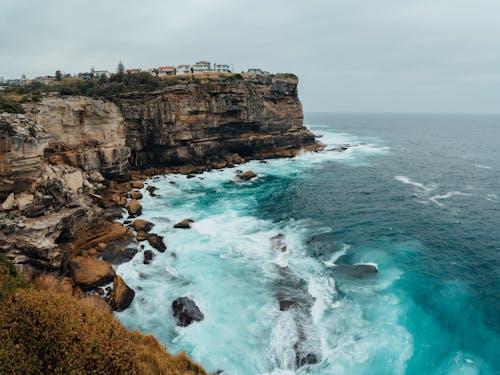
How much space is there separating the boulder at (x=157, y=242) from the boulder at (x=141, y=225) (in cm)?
275

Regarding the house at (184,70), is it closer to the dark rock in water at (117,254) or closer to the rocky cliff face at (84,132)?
the rocky cliff face at (84,132)

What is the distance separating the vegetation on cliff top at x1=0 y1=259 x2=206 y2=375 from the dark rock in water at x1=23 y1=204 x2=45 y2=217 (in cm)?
1785

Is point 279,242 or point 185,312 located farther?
point 279,242

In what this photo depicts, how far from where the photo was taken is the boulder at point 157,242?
3608cm

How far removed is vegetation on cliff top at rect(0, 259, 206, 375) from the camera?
42.7 feet

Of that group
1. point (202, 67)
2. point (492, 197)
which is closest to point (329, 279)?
point (492, 197)

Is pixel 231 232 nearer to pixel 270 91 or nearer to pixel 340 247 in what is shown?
pixel 340 247

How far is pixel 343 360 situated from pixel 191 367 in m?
10.7

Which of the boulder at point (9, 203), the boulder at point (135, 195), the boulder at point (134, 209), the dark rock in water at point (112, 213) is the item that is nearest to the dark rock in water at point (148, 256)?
the dark rock in water at point (112, 213)

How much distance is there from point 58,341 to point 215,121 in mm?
63855

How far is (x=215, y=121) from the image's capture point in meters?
73.8

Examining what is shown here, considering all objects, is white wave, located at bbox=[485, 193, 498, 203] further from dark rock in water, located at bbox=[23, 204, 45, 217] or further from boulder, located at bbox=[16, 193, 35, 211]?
boulder, located at bbox=[16, 193, 35, 211]

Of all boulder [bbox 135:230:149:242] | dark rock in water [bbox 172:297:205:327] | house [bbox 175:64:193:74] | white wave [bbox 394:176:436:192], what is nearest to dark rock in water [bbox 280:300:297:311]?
dark rock in water [bbox 172:297:205:327]

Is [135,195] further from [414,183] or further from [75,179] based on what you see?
[414,183]
